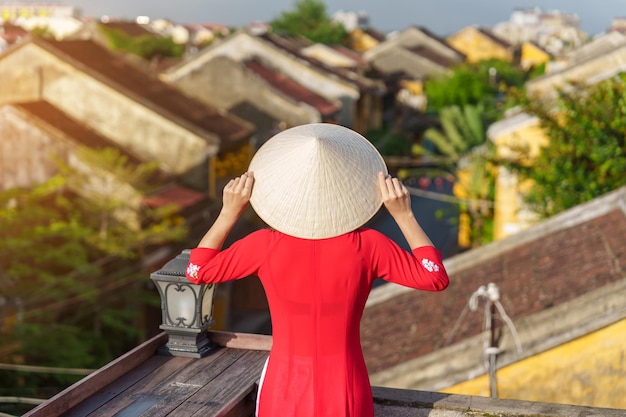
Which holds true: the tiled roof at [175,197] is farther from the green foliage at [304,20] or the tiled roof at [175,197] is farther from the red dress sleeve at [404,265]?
the green foliage at [304,20]

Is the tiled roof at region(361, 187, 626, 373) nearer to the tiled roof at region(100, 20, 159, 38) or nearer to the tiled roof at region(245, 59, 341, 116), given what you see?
the tiled roof at region(245, 59, 341, 116)

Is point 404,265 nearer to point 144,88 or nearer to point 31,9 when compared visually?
point 144,88

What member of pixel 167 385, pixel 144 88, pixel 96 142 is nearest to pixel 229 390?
pixel 167 385

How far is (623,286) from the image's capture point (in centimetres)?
786

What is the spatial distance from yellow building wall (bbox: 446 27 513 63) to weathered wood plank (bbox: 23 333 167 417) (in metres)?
70.1

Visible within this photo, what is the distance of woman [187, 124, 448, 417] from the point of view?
3.50 metres

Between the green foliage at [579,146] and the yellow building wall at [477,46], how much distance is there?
57559mm

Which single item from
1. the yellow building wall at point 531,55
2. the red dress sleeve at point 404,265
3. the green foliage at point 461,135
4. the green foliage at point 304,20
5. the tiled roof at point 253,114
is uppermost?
the green foliage at point 304,20

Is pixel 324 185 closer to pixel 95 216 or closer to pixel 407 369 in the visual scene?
pixel 407 369

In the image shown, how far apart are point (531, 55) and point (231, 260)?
77.0 meters

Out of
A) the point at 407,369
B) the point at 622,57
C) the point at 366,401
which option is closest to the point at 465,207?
the point at 622,57

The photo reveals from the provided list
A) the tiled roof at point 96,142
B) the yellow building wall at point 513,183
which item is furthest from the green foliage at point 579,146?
the tiled roof at point 96,142

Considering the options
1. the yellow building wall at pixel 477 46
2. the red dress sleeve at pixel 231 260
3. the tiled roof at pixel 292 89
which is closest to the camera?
the red dress sleeve at pixel 231 260

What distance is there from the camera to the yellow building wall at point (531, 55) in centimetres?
7494
